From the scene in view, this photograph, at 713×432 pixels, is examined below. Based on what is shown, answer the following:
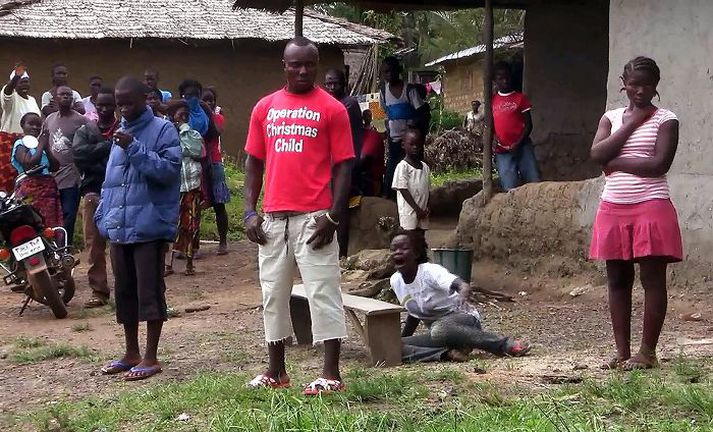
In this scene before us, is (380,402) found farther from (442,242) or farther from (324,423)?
(442,242)

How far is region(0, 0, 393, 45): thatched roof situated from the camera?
55.8 feet

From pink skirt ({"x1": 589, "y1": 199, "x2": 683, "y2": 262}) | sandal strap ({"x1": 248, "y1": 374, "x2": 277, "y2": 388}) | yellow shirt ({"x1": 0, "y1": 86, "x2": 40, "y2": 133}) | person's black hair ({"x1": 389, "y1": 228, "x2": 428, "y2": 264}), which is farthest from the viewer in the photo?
yellow shirt ({"x1": 0, "y1": 86, "x2": 40, "y2": 133})

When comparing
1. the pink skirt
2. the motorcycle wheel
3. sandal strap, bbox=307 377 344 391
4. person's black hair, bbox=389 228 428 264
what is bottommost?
the motorcycle wheel

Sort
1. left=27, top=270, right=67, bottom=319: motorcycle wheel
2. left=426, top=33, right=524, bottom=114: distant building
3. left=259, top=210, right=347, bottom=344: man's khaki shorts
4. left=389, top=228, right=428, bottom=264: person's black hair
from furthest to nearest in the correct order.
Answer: left=426, top=33, right=524, bottom=114: distant building
left=27, top=270, right=67, bottom=319: motorcycle wheel
left=389, top=228, right=428, bottom=264: person's black hair
left=259, top=210, right=347, bottom=344: man's khaki shorts

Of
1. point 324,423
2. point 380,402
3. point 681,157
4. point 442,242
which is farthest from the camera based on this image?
point 442,242

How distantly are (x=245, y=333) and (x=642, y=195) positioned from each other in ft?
11.1

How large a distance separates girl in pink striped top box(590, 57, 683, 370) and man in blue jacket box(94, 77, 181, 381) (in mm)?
2384

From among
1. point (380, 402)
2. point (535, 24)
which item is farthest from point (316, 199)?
point (535, 24)

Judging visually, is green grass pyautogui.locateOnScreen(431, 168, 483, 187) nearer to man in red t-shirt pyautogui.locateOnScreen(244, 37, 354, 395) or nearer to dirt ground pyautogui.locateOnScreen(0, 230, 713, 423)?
dirt ground pyautogui.locateOnScreen(0, 230, 713, 423)

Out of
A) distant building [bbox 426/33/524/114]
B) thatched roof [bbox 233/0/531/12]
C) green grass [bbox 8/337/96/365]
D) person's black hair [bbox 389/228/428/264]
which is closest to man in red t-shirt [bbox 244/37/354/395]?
person's black hair [bbox 389/228/428/264]

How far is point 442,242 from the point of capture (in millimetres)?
10617

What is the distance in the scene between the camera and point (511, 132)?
1070cm

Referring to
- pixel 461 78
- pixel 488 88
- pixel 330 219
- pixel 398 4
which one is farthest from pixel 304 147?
pixel 461 78

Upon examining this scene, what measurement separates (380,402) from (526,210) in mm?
4773
